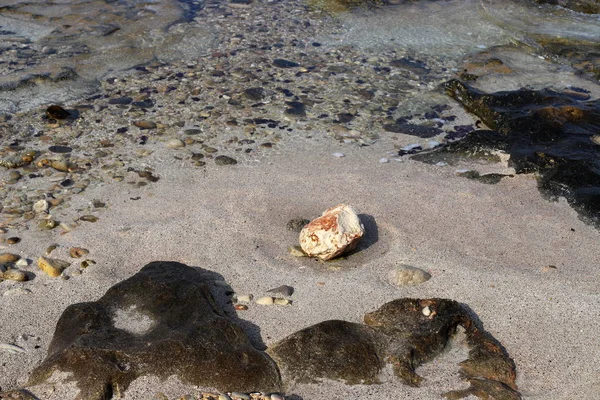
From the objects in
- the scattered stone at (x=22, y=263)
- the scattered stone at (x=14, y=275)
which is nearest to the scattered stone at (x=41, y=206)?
the scattered stone at (x=22, y=263)

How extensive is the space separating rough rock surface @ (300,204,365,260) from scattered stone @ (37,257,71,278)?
1.21 m

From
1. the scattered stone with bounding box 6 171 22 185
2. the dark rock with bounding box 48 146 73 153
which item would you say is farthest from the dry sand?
the dark rock with bounding box 48 146 73 153

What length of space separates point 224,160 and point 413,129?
5.07 feet

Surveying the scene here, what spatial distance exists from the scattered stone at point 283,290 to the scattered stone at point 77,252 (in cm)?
100

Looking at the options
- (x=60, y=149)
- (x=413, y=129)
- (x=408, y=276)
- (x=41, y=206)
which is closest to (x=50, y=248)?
(x=41, y=206)

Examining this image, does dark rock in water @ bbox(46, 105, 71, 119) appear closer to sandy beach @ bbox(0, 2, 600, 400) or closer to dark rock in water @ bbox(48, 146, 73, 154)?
sandy beach @ bbox(0, 2, 600, 400)

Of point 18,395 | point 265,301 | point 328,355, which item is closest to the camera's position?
point 18,395

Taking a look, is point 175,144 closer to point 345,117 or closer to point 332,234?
point 345,117

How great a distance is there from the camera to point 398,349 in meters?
2.89

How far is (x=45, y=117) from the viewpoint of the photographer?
17.0 ft

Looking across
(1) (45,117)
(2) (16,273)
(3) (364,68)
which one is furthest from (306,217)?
(3) (364,68)

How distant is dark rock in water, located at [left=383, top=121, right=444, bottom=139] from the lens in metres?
5.22

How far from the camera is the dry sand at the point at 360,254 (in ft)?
9.71

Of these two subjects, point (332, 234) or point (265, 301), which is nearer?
point (265, 301)
